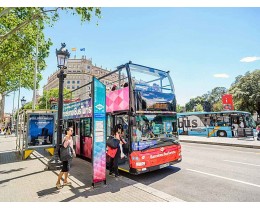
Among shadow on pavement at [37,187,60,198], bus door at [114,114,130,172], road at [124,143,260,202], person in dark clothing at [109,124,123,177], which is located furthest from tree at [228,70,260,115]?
shadow on pavement at [37,187,60,198]

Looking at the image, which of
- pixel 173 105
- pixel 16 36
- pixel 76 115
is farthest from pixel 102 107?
pixel 16 36

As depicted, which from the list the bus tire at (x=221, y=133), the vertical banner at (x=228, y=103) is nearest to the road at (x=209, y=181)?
the bus tire at (x=221, y=133)

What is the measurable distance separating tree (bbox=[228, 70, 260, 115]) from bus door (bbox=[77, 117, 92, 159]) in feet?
123

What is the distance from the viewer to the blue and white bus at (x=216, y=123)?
71.5 ft

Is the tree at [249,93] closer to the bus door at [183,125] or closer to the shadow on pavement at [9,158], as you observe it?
the bus door at [183,125]

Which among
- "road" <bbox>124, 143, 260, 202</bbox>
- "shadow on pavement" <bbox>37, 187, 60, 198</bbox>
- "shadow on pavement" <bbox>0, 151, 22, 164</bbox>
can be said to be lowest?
"road" <bbox>124, 143, 260, 202</bbox>

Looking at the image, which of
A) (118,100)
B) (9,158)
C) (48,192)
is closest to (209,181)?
(118,100)

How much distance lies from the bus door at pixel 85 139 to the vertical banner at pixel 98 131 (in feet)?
11.4

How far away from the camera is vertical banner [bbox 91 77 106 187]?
6113 mm

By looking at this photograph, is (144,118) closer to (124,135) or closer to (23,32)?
(124,135)

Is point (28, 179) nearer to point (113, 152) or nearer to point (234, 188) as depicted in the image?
point (113, 152)

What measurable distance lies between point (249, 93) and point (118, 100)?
39.3m

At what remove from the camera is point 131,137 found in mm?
6789

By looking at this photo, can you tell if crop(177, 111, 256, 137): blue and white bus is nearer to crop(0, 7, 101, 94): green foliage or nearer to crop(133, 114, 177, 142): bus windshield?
crop(133, 114, 177, 142): bus windshield
